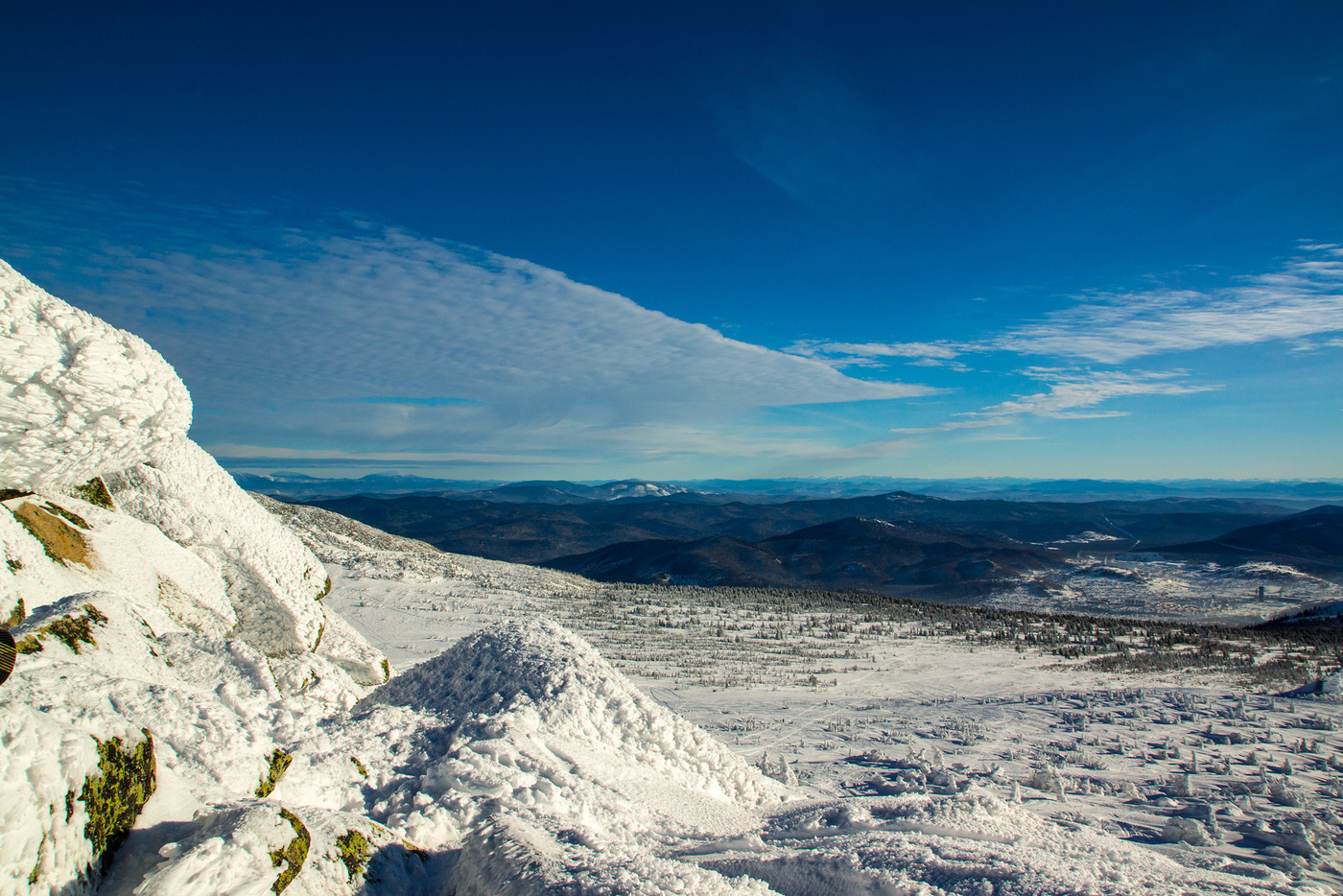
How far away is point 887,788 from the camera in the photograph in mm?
7176

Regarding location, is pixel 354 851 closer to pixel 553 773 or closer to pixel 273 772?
pixel 273 772

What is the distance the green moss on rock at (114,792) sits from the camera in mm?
2328

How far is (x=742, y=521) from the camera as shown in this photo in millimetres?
157750

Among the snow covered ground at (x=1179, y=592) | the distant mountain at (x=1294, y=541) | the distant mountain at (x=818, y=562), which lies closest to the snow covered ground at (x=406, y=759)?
the snow covered ground at (x=1179, y=592)

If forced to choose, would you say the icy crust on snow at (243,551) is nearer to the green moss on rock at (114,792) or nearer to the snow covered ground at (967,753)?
the green moss on rock at (114,792)

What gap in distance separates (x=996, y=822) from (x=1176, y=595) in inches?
2150

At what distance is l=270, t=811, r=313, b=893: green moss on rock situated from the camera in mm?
2469

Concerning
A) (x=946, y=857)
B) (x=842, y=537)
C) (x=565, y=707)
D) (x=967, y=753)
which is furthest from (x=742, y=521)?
(x=946, y=857)

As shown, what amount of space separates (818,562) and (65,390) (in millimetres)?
76748

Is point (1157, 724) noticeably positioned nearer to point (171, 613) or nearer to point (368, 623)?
point (171, 613)

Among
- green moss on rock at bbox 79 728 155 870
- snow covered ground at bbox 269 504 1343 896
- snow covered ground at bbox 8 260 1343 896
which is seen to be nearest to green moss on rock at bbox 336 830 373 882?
snow covered ground at bbox 8 260 1343 896

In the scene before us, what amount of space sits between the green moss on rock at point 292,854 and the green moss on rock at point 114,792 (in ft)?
1.69

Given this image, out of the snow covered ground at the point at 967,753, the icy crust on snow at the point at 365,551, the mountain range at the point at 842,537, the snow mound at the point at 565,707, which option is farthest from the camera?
the mountain range at the point at 842,537

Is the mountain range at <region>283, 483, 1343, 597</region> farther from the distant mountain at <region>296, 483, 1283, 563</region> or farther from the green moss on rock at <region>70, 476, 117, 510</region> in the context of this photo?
the green moss on rock at <region>70, 476, 117, 510</region>
